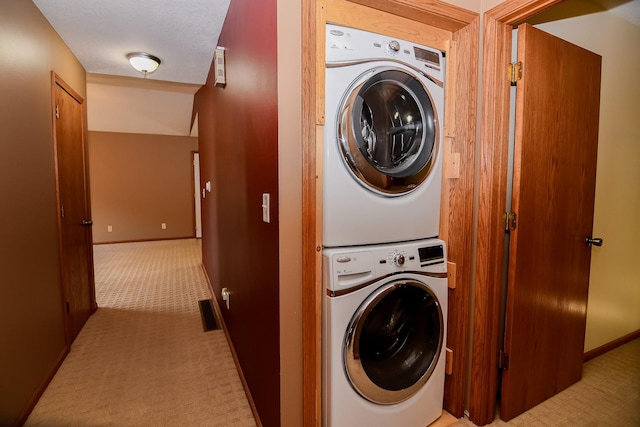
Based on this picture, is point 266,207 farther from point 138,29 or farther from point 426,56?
point 138,29

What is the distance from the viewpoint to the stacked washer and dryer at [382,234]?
1.28 metres

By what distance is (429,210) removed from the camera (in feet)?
5.12

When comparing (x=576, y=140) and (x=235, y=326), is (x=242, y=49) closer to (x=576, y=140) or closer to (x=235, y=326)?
(x=235, y=326)

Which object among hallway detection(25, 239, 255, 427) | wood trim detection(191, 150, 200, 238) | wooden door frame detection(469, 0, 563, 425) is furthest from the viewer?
wood trim detection(191, 150, 200, 238)

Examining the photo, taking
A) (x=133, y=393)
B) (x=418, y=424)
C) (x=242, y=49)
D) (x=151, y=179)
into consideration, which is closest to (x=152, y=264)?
(x=151, y=179)

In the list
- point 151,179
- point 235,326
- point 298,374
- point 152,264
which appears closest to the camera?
point 298,374

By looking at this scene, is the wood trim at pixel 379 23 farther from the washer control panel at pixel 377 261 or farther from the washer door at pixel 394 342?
the washer door at pixel 394 342

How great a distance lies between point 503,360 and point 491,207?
80 centimetres

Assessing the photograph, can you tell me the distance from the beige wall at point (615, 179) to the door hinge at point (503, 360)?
1.03 metres

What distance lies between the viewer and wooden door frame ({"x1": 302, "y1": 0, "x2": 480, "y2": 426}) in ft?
3.93

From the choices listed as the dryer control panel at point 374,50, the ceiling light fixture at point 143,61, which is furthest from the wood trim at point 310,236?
the ceiling light fixture at point 143,61

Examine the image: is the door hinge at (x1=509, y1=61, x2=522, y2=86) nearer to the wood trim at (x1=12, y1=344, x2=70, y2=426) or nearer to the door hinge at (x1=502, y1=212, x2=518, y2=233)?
the door hinge at (x1=502, y1=212, x2=518, y2=233)

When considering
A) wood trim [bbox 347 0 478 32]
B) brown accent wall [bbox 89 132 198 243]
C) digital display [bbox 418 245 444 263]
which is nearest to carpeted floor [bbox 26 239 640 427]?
digital display [bbox 418 245 444 263]

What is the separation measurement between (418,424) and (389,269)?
2.59 ft
